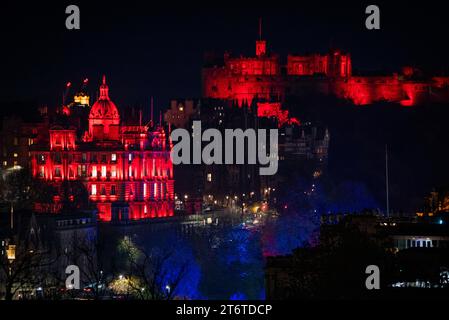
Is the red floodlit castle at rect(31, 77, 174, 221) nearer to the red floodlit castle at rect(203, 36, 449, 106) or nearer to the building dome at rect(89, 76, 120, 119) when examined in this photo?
the building dome at rect(89, 76, 120, 119)

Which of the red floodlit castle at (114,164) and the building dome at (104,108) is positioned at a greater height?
the building dome at (104,108)

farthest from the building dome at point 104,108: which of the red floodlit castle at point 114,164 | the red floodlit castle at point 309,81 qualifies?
the red floodlit castle at point 309,81

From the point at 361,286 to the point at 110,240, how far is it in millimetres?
56451

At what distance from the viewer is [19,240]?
214 feet

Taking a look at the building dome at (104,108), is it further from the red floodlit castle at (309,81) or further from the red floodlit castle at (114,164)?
the red floodlit castle at (309,81)

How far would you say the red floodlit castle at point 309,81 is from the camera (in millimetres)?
160000

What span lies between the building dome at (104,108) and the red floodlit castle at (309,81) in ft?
118

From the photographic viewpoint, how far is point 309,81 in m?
163

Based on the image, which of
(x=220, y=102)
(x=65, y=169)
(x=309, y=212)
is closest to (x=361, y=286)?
(x=309, y=212)

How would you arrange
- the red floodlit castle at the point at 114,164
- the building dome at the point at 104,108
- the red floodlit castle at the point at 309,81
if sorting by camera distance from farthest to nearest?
the red floodlit castle at the point at 309,81
the building dome at the point at 104,108
the red floodlit castle at the point at 114,164

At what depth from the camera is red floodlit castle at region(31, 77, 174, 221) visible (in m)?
114

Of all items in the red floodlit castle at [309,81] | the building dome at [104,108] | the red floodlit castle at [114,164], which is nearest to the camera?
the red floodlit castle at [114,164]

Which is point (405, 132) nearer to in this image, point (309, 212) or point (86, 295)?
point (309, 212)

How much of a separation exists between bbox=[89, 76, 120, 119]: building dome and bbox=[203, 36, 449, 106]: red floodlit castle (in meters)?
35.8
